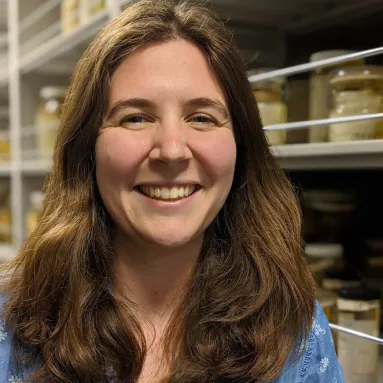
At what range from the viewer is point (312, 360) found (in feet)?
2.38

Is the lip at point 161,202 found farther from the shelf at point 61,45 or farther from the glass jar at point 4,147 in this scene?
the glass jar at point 4,147

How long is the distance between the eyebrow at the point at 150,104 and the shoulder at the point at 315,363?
36 centimetres

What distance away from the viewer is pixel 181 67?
25.5 inches

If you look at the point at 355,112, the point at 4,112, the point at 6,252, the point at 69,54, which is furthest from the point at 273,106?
the point at 4,112

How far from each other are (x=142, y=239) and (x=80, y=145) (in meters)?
0.16

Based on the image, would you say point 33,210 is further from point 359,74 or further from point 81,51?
point 359,74

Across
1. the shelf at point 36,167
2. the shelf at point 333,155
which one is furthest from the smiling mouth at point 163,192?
the shelf at point 36,167

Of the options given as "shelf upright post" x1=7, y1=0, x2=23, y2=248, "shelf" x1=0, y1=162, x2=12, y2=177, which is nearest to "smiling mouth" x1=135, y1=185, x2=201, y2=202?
"shelf upright post" x1=7, y1=0, x2=23, y2=248

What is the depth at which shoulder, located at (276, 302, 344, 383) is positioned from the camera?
0.71 meters

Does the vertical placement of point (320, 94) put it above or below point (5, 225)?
above

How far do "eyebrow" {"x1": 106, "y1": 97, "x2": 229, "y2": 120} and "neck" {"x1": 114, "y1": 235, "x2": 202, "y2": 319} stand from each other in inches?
7.6

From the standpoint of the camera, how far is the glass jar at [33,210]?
1608mm

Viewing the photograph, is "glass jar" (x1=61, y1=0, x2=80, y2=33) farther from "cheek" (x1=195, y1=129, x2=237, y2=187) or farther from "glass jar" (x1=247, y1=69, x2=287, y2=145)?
"cheek" (x1=195, y1=129, x2=237, y2=187)

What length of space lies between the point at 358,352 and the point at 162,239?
425 mm
